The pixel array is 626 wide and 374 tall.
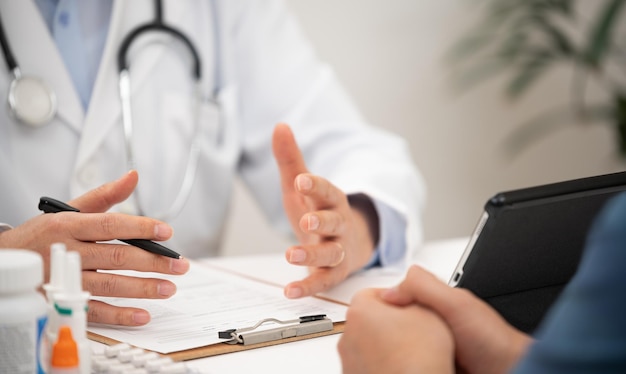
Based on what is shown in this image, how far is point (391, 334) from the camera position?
1.66ft

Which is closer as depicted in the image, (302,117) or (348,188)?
(348,188)

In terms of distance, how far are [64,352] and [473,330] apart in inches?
11.3

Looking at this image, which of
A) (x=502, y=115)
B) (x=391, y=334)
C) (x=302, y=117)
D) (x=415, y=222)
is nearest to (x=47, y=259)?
(x=391, y=334)

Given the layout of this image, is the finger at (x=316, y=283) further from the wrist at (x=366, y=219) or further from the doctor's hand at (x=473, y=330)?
the doctor's hand at (x=473, y=330)

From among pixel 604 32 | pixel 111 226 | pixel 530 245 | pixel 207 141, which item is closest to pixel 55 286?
pixel 111 226

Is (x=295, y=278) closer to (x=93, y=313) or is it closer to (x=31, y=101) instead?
(x=93, y=313)

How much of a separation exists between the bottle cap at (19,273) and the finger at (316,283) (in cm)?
38

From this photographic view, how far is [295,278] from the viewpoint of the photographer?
3.21 feet

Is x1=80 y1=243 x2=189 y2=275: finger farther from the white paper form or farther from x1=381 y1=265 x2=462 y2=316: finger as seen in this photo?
x1=381 y1=265 x2=462 y2=316: finger

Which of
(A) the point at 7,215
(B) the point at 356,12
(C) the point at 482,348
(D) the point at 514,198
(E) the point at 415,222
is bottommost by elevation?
(C) the point at 482,348

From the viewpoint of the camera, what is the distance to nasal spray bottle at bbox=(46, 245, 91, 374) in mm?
505

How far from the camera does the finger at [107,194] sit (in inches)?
28.8

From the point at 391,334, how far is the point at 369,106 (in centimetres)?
167

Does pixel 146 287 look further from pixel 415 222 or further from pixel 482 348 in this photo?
pixel 415 222
